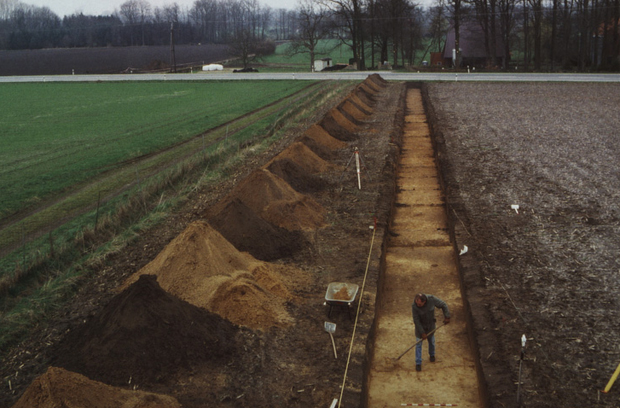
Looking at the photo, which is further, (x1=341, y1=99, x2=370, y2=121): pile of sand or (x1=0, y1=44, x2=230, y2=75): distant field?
(x1=0, y1=44, x2=230, y2=75): distant field

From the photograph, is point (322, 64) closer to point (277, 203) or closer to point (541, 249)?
point (277, 203)

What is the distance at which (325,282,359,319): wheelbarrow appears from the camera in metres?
10.6

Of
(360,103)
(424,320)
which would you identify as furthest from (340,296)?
(360,103)

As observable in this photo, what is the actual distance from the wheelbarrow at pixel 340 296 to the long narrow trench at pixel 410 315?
105cm

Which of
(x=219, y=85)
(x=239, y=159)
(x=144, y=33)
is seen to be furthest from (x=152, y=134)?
(x=144, y=33)

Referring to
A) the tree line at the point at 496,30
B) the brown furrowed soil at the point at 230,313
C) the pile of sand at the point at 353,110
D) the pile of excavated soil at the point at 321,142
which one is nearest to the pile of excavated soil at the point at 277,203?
the brown furrowed soil at the point at 230,313

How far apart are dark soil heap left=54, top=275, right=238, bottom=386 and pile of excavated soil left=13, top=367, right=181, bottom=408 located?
736 millimetres

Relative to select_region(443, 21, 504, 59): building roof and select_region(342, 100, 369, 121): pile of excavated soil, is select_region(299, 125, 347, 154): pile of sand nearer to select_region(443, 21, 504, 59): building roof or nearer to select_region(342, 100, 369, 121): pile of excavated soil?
select_region(342, 100, 369, 121): pile of excavated soil

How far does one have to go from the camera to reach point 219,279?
10984 millimetres

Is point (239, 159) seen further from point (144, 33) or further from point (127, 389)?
point (144, 33)

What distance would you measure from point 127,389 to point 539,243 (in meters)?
9.78

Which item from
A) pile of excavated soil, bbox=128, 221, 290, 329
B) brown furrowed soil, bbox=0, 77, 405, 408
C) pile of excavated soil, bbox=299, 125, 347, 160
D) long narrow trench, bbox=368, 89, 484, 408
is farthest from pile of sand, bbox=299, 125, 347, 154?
pile of excavated soil, bbox=128, 221, 290, 329

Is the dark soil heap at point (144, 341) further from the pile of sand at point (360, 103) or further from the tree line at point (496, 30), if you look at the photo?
the tree line at point (496, 30)

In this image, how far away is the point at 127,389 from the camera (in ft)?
27.5
